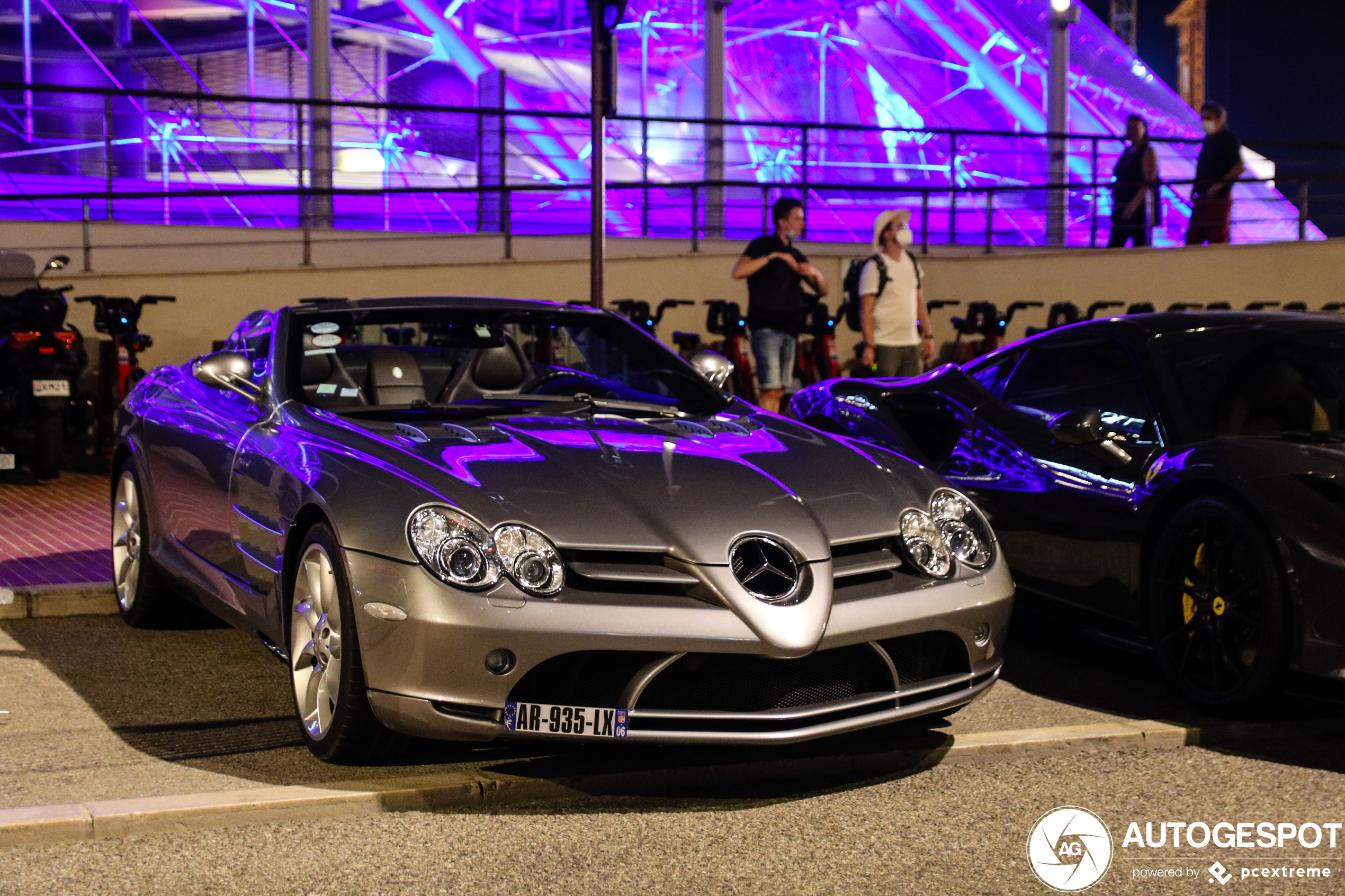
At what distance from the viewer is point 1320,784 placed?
436 cm

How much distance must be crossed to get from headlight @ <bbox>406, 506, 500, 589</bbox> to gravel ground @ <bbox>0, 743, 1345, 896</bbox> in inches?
23.8

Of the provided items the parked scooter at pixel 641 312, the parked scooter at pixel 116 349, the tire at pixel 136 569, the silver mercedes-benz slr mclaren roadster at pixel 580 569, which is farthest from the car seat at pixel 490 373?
the parked scooter at pixel 641 312

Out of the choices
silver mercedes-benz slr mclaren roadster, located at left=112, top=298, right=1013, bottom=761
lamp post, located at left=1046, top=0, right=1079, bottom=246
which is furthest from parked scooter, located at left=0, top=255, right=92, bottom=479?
lamp post, located at left=1046, top=0, right=1079, bottom=246

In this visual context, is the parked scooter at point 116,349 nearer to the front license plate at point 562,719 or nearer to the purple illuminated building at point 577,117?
the purple illuminated building at point 577,117

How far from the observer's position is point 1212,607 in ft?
16.5

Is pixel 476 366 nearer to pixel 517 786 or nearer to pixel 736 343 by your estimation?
pixel 517 786

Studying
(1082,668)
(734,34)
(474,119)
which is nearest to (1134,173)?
(734,34)

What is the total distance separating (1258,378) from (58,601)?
4.73 metres

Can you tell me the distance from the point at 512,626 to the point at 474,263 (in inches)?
454

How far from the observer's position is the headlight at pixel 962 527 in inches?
179

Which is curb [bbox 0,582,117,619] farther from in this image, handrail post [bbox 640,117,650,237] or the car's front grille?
handrail post [bbox 640,117,650,237]

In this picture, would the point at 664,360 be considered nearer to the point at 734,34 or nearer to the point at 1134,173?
the point at 1134,173

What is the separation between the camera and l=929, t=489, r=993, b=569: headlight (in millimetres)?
4555

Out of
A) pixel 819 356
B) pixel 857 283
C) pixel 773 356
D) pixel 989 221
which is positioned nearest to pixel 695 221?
pixel 819 356
